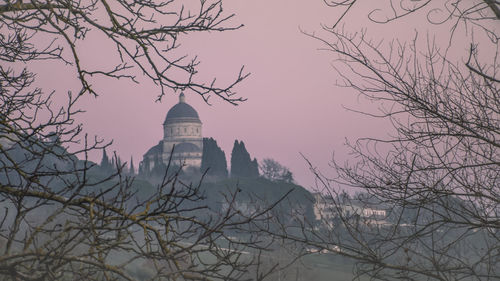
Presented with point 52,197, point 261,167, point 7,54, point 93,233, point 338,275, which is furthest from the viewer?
point 261,167

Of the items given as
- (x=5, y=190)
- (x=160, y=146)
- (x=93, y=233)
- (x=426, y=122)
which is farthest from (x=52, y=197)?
(x=160, y=146)

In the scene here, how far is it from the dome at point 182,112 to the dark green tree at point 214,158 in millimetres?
43100

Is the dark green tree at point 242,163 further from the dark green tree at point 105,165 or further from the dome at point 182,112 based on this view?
the dome at point 182,112

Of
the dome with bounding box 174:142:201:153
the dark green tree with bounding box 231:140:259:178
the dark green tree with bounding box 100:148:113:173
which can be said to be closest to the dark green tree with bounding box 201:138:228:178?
the dark green tree with bounding box 231:140:259:178

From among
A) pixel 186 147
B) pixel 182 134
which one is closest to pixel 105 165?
pixel 186 147

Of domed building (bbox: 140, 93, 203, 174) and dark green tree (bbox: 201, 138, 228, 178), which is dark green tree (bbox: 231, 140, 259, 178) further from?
domed building (bbox: 140, 93, 203, 174)

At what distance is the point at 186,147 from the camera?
11950 centimetres

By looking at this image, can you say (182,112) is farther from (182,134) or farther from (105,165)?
(105,165)

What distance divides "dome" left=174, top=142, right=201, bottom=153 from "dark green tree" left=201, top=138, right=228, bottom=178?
36.0 m

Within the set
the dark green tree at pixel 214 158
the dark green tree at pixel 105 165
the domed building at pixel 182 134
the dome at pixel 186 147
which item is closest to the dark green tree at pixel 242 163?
the dark green tree at pixel 214 158

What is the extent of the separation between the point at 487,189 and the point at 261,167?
8042 cm

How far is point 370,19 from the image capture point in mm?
5434

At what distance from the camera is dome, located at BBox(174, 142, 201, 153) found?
118 m

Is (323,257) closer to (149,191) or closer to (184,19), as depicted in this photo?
(149,191)
